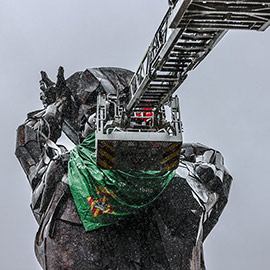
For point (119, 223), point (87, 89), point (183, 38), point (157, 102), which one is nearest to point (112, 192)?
point (119, 223)

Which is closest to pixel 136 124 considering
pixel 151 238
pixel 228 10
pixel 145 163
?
pixel 145 163

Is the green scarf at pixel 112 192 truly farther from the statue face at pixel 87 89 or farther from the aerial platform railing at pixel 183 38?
the statue face at pixel 87 89

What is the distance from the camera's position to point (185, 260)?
6.48 meters

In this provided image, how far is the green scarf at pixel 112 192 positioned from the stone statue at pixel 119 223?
17 cm

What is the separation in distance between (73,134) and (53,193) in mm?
1524

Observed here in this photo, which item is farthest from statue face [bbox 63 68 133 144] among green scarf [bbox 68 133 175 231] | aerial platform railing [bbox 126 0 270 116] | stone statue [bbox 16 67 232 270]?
aerial platform railing [bbox 126 0 270 116]

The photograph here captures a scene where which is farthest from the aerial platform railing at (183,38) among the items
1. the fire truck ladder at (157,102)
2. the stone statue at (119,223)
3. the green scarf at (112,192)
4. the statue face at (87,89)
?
the statue face at (87,89)

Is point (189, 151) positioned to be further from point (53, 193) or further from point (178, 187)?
point (53, 193)

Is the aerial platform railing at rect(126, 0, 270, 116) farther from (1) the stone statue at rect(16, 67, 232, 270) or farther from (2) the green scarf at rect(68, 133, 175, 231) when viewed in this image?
(2) the green scarf at rect(68, 133, 175, 231)

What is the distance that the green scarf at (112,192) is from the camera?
6.40 m

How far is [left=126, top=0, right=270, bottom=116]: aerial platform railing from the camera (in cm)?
395

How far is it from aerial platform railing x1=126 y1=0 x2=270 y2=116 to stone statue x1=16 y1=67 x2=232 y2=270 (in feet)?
2.15

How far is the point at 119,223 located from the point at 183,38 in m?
2.80

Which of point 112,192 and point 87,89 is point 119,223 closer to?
point 112,192
